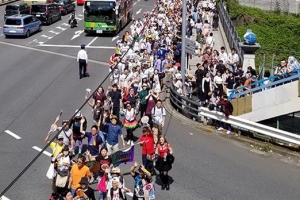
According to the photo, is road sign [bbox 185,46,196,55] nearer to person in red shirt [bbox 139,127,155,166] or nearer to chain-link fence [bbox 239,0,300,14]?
person in red shirt [bbox 139,127,155,166]

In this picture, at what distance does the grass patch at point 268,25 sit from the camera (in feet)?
135

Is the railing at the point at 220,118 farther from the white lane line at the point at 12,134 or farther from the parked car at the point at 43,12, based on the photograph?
the parked car at the point at 43,12

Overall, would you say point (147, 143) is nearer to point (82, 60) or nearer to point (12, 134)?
point (12, 134)

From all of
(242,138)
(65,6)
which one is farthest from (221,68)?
(65,6)

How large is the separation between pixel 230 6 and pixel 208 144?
3254 centimetres

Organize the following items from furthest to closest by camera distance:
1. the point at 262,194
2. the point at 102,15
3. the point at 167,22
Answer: the point at 102,15 < the point at 167,22 < the point at 262,194

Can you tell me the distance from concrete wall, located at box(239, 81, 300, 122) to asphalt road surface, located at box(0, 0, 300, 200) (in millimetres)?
1677

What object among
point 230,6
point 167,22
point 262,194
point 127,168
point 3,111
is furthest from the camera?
point 230,6

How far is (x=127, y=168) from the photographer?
1499cm

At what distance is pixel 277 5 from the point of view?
4928 cm

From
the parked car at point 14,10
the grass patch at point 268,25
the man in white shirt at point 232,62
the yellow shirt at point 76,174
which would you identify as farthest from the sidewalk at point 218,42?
the parked car at point 14,10

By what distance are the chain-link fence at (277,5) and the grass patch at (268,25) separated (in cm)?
76

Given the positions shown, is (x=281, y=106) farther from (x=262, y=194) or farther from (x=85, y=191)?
(x=85, y=191)

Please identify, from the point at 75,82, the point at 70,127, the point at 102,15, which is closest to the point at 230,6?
A: the point at 102,15
